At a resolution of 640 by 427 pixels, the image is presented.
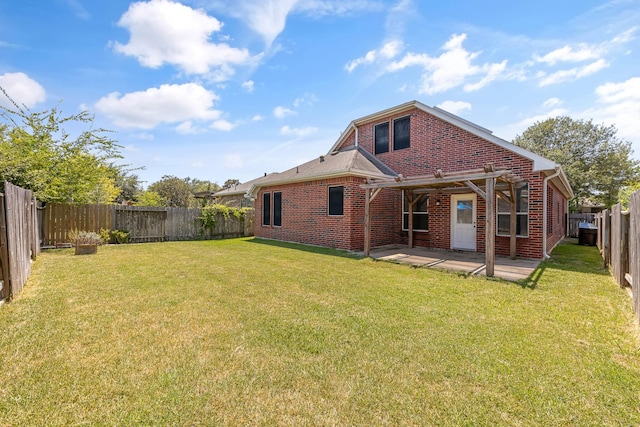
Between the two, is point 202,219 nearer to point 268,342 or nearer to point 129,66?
point 129,66

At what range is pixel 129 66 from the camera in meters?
9.62

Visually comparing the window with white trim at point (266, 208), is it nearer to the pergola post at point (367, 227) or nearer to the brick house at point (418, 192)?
the brick house at point (418, 192)

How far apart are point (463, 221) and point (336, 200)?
4.73 m

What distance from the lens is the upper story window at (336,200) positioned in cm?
1045

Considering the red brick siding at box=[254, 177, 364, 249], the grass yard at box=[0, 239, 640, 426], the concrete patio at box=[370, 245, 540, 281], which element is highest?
the red brick siding at box=[254, 177, 364, 249]

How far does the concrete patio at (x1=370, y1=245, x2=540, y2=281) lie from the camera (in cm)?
673

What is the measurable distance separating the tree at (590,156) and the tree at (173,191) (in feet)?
125

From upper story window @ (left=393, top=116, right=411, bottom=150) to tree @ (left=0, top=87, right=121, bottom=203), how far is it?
40.6 feet

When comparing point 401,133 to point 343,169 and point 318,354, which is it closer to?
point 343,169

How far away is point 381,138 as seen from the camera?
12.7 metres

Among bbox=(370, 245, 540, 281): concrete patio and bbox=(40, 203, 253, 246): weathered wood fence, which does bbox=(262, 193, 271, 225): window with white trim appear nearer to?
bbox=(40, 203, 253, 246): weathered wood fence

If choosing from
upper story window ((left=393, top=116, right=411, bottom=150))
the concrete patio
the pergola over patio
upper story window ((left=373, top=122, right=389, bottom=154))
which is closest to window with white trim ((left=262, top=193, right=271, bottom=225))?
upper story window ((left=373, top=122, right=389, bottom=154))

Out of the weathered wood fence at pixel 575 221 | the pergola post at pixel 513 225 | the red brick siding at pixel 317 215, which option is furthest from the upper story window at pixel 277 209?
the weathered wood fence at pixel 575 221

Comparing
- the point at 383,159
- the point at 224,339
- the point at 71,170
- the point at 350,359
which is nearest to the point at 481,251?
the point at 383,159
